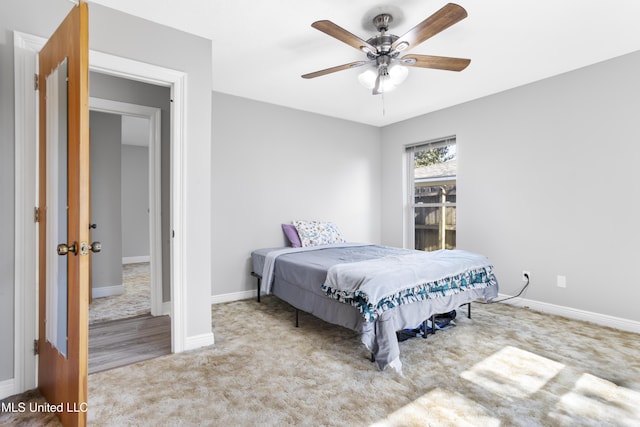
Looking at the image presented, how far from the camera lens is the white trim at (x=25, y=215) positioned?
75.4 inches

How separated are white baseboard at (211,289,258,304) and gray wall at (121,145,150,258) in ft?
13.0

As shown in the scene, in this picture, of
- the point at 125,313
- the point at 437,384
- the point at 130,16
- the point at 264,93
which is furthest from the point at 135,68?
the point at 437,384

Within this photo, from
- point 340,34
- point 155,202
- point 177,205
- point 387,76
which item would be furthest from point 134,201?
point 340,34

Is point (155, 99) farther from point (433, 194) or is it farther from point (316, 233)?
point (433, 194)

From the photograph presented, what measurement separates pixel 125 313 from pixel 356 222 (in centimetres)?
325

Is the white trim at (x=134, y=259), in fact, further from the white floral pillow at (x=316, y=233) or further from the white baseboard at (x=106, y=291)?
the white floral pillow at (x=316, y=233)

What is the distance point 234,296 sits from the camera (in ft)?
12.9

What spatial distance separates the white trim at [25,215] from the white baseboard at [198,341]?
2.93 feet

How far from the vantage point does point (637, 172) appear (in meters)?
2.89

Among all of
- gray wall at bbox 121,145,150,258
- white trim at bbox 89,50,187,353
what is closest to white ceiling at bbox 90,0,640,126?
white trim at bbox 89,50,187,353

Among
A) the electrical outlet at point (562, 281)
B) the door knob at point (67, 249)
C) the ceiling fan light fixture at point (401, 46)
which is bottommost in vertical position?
the electrical outlet at point (562, 281)

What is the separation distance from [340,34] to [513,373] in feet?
8.07

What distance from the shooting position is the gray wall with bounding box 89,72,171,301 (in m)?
3.10
